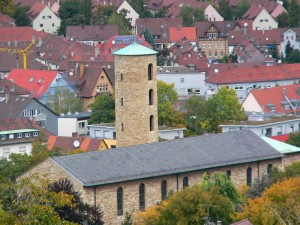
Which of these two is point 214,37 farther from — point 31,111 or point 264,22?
point 31,111

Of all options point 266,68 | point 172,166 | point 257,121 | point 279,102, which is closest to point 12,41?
point 266,68

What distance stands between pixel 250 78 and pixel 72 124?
2359 cm

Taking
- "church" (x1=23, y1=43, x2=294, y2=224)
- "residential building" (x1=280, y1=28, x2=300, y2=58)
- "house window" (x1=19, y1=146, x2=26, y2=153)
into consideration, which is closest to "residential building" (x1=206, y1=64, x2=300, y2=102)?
"residential building" (x1=280, y1=28, x2=300, y2=58)

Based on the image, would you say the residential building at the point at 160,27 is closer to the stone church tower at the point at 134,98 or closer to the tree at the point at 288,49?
the tree at the point at 288,49

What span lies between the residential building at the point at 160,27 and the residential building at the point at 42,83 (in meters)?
35.8

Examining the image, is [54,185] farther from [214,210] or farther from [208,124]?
[208,124]

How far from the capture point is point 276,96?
329ft

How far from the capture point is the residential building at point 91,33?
148 meters

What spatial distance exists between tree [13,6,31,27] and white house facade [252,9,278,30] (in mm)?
20925

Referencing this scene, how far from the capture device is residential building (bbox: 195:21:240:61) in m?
146

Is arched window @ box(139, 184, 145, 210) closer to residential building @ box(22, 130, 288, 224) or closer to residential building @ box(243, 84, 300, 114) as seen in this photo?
residential building @ box(22, 130, 288, 224)

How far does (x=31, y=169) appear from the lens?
63.1 metres

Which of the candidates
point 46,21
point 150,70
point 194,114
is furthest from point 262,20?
point 150,70

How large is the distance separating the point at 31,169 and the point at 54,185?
3702mm
